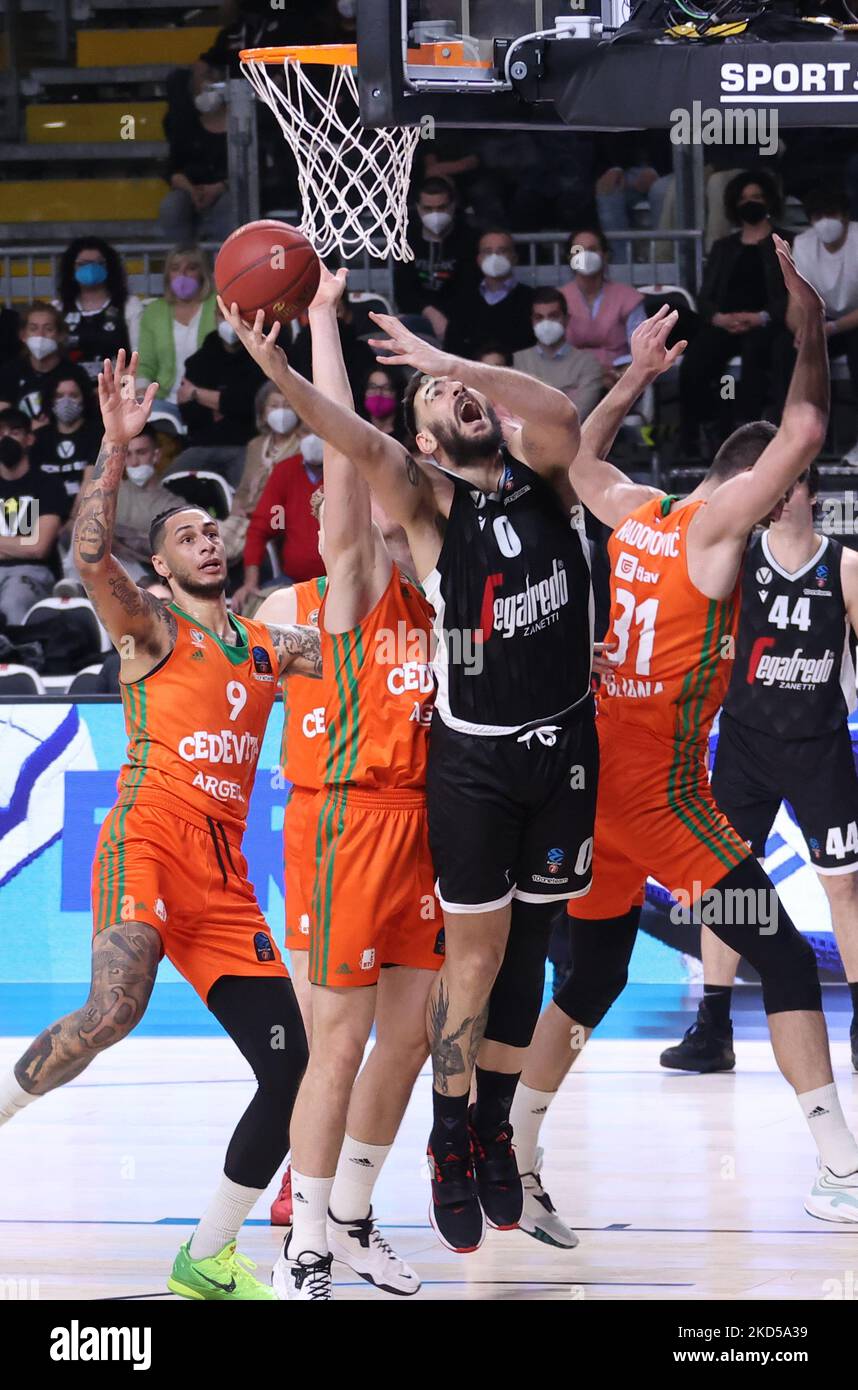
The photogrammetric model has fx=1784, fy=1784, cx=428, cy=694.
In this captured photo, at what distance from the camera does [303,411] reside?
4.07 m

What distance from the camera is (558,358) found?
33.8ft

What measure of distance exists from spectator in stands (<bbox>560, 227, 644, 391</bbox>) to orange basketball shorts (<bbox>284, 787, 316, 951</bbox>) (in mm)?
5773

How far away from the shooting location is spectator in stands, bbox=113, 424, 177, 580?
33.6ft

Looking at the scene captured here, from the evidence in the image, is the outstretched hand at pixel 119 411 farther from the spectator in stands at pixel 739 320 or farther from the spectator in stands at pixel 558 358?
the spectator in stands at pixel 739 320

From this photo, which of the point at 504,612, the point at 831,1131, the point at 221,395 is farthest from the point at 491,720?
the point at 221,395

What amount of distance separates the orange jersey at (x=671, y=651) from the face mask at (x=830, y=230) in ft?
19.2

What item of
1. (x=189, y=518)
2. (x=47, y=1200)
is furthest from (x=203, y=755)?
(x=47, y=1200)

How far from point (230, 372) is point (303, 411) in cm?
703

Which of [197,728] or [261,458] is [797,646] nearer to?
[197,728]

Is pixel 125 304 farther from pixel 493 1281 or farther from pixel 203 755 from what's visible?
pixel 493 1281

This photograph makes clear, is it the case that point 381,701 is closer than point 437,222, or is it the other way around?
point 381,701

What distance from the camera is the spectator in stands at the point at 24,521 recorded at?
1030cm

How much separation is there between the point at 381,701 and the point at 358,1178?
1239 mm

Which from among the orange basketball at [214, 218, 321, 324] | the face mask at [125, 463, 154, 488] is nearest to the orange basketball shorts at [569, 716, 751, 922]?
the orange basketball at [214, 218, 321, 324]
